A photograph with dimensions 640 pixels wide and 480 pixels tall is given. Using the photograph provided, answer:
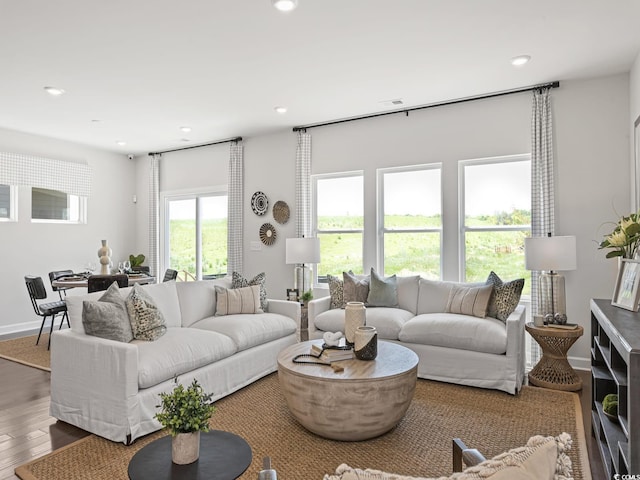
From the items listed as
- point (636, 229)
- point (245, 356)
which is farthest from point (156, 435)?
point (636, 229)

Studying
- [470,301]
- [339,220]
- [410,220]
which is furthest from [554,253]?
[339,220]

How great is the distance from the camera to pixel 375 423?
2523mm

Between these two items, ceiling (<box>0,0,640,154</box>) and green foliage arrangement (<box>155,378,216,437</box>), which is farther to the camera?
ceiling (<box>0,0,640,154</box>)

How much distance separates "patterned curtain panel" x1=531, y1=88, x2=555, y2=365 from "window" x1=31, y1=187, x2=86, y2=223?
6730mm

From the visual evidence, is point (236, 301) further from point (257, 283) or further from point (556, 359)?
point (556, 359)

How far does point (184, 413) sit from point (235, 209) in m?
4.99

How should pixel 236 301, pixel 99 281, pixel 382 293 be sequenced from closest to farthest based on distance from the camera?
pixel 236 301, pixel 382 293, pixel 99 281

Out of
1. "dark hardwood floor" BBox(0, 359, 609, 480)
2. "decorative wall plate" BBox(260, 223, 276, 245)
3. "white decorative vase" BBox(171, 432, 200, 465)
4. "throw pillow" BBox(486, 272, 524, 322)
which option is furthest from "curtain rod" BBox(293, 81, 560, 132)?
"white decorative vase" BBox(171, 432, 200, 465)

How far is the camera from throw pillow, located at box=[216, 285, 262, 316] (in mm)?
4133

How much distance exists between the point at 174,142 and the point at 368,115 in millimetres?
3308

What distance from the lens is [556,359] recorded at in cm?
360

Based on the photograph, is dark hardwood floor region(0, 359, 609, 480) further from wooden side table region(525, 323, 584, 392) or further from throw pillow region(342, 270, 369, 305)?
throw pillow region(342, 270, 369, 305)

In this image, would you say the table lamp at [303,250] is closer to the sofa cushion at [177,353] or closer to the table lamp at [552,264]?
the sofa cushion at [177,353]

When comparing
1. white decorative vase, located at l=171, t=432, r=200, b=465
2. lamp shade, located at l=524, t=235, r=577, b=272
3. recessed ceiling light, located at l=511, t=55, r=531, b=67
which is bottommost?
white decorative vase, located at l=171, t=432, r=200, b=465
